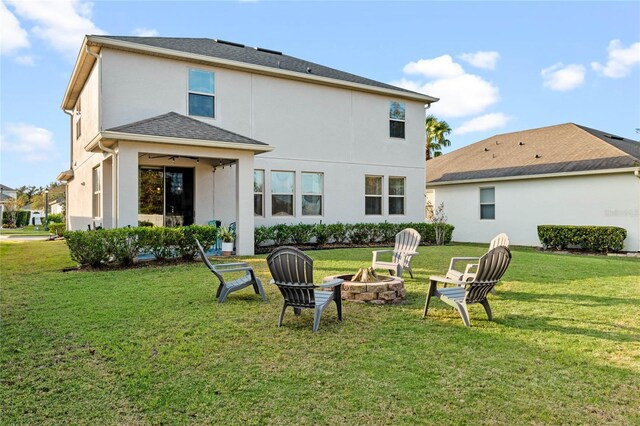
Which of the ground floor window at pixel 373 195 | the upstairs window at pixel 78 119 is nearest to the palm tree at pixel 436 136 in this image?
the ground floor window at pixel 373 195

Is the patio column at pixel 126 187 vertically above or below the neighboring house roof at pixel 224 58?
below

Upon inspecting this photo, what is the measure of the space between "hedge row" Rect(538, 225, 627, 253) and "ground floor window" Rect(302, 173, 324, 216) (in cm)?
920

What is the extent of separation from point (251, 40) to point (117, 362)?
55.4ft

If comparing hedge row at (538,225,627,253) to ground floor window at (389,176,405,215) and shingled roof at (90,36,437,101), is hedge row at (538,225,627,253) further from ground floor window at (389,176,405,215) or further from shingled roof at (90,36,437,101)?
shingled roof at (90,36,437,101)

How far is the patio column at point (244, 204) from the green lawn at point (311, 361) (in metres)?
5.21

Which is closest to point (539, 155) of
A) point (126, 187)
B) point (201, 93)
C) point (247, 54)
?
point (247, 54)

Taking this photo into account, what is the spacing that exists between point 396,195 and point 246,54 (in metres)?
8.12

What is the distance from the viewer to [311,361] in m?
4.20

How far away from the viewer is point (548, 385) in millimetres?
3609

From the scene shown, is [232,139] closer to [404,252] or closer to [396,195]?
[404,252]

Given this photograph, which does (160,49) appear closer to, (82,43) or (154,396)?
(82,43)

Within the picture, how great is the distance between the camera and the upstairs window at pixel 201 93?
13.7 meters

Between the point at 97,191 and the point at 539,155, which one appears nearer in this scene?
the point at 97,191

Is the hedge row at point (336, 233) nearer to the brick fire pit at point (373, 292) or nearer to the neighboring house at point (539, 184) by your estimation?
the neighboring house at point (539, 184)
